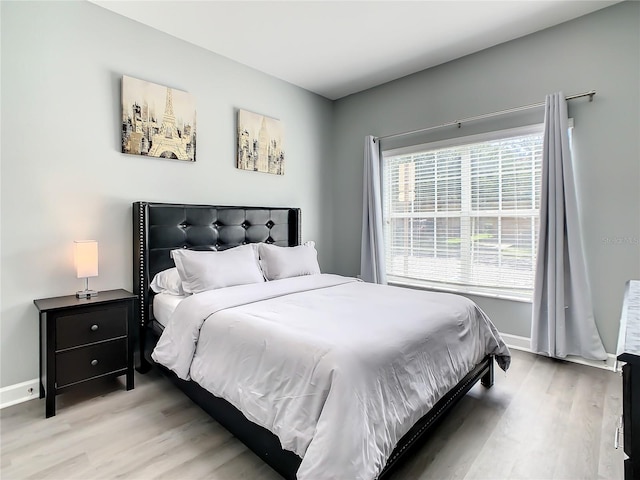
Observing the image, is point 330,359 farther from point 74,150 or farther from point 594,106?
point 594,106

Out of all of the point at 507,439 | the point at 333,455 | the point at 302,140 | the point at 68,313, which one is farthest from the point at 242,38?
the point at 507,439

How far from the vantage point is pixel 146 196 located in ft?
9.62

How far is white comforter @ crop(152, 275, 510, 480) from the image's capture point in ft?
4.25

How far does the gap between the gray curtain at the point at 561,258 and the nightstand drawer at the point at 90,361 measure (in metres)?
3.37

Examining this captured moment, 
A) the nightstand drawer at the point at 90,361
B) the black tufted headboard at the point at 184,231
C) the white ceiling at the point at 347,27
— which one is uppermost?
the white ceiling at the point at 347,27

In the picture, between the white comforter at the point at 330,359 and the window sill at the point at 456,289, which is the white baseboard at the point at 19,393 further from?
the window sill at the point at 456,289

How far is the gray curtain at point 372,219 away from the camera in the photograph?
408cm

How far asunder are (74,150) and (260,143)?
5.71 feet

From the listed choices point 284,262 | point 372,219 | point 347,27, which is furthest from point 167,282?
point 347,27

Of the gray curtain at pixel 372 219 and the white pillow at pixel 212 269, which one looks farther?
the gray curtain at pixel 372 219

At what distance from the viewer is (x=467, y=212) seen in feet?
11.7

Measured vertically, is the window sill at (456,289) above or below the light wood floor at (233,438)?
above

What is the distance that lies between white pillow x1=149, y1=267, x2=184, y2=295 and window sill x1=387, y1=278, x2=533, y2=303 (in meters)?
2.51

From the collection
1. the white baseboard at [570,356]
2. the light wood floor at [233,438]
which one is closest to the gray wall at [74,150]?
the light wood floor at [233,438]
